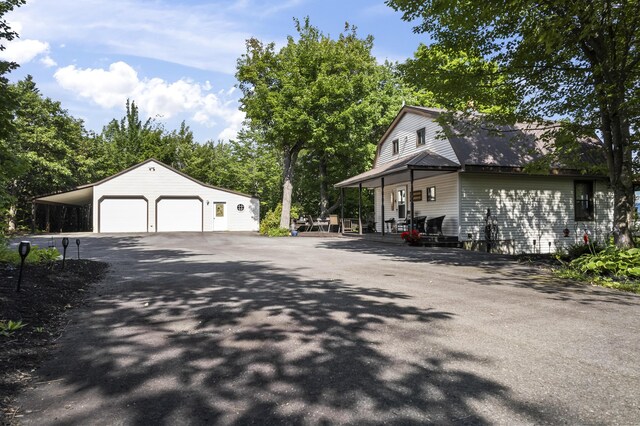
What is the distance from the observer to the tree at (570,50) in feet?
27.8

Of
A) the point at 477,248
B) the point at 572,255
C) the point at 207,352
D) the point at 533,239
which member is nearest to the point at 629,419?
the point at 207,352

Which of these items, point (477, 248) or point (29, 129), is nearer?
point (477, 248)

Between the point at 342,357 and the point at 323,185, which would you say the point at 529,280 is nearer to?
the point at 342,357

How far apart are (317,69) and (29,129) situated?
21.1 m

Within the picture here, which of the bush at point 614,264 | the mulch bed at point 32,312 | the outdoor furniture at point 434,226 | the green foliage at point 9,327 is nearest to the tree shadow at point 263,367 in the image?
the mulch bed at point 32,312

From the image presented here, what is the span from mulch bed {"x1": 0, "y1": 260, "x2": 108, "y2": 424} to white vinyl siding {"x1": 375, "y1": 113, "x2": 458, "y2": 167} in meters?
13.8

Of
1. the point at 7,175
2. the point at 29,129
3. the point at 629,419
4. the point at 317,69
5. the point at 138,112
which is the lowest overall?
the point at 629,419

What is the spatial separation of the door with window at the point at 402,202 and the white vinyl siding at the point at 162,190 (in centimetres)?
1400

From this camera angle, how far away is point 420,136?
782 inches

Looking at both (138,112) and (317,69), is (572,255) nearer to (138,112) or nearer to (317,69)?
(317,69)

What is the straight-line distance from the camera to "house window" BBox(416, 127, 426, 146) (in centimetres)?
1961

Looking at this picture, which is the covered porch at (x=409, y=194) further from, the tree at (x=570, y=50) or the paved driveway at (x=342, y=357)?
the paved driveway at (x=342, y=357)

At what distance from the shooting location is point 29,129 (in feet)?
97.5

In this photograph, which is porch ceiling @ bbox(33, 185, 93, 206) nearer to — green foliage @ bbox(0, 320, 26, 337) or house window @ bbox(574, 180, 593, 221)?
green foliage @ bbox(0, 320, 26, 337)
